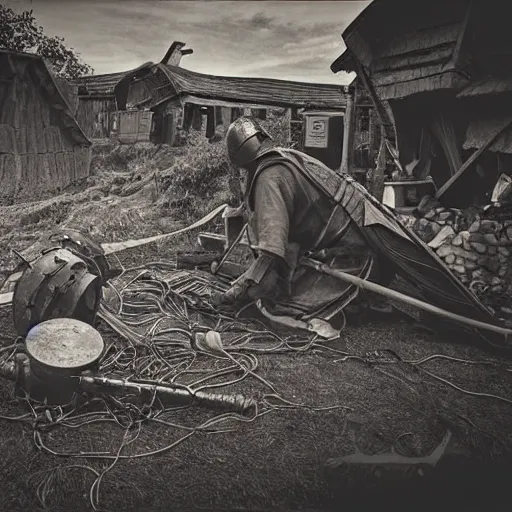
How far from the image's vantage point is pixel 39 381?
65.3 inches

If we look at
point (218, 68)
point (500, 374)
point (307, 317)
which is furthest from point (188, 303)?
point (500, 374)

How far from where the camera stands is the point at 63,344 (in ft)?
5.53

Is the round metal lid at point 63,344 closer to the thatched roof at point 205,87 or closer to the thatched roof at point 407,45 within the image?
the thatched roof at point 205,87

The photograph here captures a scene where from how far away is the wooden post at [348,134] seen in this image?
2754 millimetres

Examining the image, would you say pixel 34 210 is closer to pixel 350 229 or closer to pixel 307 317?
pixel 307 317

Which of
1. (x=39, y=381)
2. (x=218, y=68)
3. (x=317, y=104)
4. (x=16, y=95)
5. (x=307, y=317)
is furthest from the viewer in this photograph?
(x=317, y=104)

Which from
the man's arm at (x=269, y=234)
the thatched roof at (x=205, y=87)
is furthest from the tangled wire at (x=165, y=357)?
the thatched roof at (x=205, y=87)

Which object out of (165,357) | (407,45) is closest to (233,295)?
(165,357)

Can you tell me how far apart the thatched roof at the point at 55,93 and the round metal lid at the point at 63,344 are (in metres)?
0.78

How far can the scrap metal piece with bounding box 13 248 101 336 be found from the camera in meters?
1.77

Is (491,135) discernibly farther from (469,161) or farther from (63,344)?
(63,344)

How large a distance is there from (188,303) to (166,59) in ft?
3.45

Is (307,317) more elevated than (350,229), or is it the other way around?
(350,229)

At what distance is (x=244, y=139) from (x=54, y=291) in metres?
1.04
